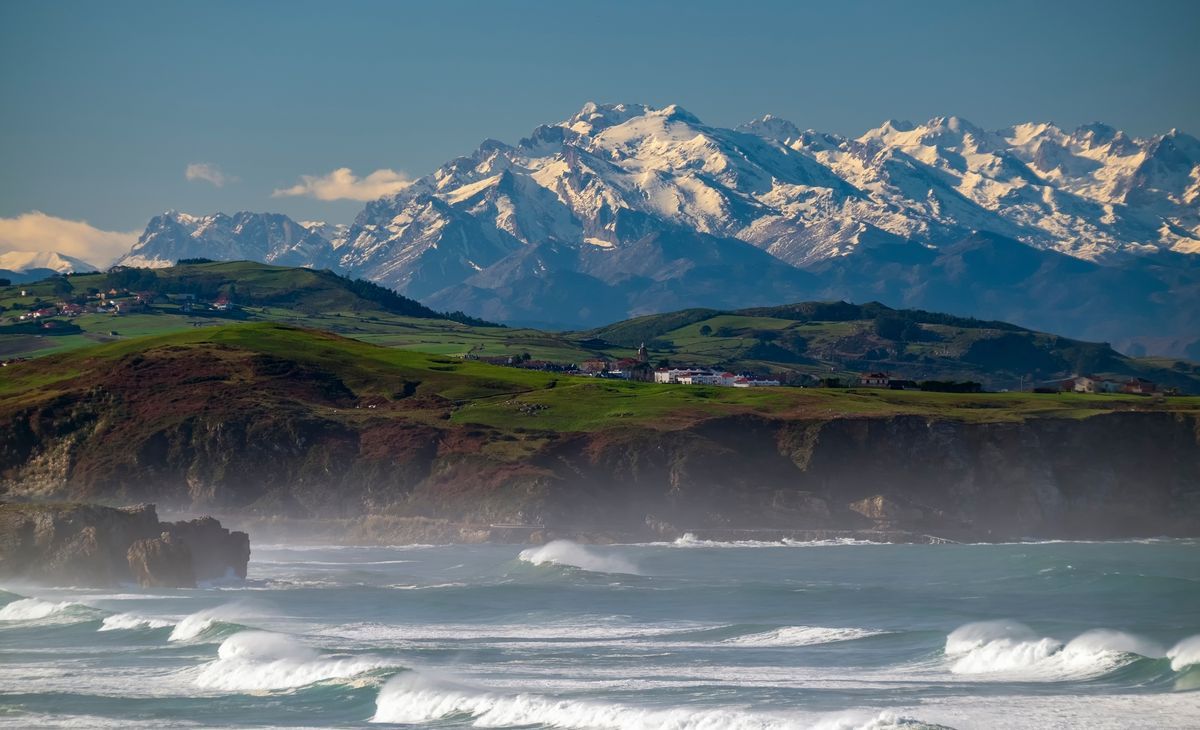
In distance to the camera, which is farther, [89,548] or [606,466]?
[606,466]

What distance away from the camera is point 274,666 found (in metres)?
58.8

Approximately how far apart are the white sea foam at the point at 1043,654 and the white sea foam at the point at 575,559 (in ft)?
114

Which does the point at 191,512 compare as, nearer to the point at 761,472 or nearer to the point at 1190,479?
the point at 761,472

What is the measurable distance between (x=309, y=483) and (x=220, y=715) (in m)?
74.1

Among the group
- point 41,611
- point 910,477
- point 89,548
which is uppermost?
point 910,477

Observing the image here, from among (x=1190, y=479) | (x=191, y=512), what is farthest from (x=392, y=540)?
(x=1190, y=479)

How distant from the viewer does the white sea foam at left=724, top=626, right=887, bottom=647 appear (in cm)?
6512

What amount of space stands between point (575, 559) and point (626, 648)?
115 feet

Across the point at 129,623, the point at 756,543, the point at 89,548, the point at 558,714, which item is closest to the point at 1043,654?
the point at 558,714

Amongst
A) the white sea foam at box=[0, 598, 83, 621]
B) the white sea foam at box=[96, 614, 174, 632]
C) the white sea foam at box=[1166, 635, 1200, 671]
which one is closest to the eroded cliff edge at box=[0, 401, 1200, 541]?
the white sea foam at box=[0, 598, 83, 621]

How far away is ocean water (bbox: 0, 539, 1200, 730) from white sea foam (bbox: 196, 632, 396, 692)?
0.13 meters

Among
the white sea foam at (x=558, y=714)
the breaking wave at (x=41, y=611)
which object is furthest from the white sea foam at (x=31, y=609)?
the white sea foam at (x=558, y=714)

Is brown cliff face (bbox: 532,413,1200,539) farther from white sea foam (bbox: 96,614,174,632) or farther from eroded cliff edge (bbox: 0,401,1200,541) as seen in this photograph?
white sea foam (bbox: 96,614,174,632)

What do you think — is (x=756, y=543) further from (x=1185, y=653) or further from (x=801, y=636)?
(x=1185, y=653)
